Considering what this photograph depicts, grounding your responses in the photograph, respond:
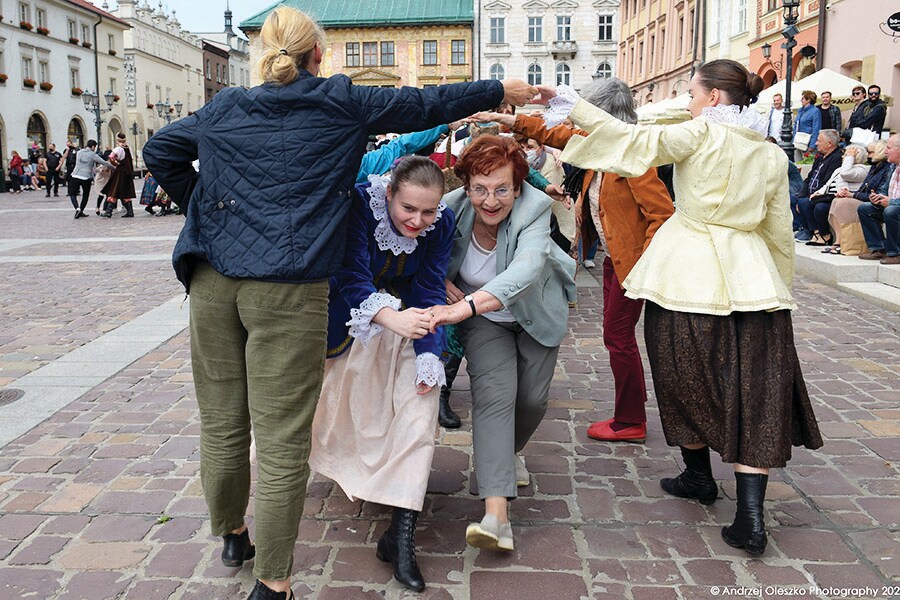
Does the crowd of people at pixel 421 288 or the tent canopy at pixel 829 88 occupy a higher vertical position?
the tent canopy at pixel 829 88

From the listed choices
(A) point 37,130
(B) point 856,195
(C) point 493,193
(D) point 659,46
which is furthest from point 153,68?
(C) point 493,193

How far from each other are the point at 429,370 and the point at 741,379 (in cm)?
122

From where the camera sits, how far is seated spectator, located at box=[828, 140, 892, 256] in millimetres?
10758

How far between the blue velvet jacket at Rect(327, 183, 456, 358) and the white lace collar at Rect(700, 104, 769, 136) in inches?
44.1

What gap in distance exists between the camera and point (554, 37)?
214 ft

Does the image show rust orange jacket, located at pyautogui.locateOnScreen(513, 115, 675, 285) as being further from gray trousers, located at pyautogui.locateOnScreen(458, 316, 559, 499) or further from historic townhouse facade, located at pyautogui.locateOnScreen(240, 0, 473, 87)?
historic townhouse facade, located at pyautogui.locateOnScreen(240, 0, 473, 87)

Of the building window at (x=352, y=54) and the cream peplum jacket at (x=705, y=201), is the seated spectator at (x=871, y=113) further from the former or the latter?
the building window at (x=352, y=54)

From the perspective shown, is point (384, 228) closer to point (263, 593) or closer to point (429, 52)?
point (263, 593)

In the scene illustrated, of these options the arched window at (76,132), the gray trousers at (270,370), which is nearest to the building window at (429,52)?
the arched window at (76,132)

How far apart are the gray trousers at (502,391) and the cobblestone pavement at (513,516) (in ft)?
1.07

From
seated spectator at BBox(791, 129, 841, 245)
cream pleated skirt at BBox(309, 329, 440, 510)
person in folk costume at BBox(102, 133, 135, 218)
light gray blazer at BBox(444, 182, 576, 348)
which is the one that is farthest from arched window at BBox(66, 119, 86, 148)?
cream pleated skirt at BBox(309, 329, 440, 510)

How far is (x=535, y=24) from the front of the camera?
64.9m

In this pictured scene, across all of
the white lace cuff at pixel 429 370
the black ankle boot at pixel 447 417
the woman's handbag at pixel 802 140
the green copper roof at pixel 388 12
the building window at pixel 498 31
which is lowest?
the black ankle boot at pixel 447 417

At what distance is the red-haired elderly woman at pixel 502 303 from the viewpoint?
10.8 ft
